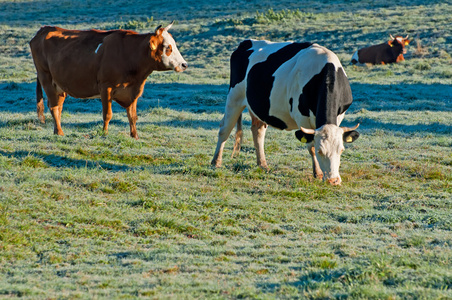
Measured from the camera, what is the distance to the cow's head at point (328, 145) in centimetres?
852

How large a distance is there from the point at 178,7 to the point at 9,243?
41.7 meters

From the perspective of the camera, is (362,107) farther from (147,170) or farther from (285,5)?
(285,5)

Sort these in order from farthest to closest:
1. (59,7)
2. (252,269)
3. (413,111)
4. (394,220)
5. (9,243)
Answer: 1. (59,7)
2. (413,111)
3. (394,220)
4. (9,243)
5. (252,269)

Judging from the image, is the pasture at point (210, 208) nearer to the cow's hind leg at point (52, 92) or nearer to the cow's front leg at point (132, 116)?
the cow's front leg at point (132, 116)

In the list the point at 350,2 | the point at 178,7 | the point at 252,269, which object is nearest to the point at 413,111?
the point at 252,269

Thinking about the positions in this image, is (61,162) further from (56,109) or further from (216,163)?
(56,109)

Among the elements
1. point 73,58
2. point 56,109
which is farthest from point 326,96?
point 56,109

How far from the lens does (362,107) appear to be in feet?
57.4

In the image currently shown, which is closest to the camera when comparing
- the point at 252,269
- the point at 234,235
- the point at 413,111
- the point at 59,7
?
the point at 252,269

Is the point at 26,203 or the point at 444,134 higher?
the point at 26,203

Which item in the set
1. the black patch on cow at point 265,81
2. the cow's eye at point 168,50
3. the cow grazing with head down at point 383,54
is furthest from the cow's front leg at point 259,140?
the cow grazing with head down at point 383,54

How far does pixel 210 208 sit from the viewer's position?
7934 mm

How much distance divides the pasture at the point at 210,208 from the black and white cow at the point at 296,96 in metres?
→ 0.69

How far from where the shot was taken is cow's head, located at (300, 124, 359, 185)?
852 cm
